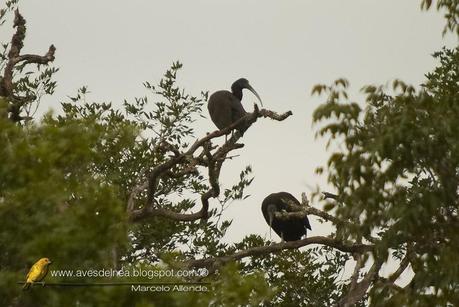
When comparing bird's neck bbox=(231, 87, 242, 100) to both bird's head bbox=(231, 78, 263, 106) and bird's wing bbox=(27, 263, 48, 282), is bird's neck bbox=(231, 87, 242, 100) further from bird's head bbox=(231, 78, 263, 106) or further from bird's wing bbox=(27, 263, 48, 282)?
bird's wing bbox=(27, 263, 48, 282)

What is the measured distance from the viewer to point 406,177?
9.40m

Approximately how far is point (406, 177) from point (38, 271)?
12.7 ft

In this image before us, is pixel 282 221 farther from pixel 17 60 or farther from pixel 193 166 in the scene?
pixel 17 60

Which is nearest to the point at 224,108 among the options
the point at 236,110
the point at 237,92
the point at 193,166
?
the point at 236,110

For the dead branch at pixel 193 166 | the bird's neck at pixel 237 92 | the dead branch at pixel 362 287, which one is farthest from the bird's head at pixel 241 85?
the dead branch at pixel 362 287

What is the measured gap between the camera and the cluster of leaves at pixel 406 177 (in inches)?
349

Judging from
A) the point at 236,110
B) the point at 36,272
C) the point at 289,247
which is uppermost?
the point at 236,110

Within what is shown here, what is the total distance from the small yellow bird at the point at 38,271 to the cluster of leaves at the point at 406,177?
3.20 metres

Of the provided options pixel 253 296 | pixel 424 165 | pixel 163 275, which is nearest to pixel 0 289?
pixel 163 275

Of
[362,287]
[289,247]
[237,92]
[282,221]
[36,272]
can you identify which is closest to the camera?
[36,272]

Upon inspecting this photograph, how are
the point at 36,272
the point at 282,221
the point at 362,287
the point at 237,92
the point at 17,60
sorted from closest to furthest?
the point at 36,272, the point at 362,287, the point at 17,60, the point at 237,92, the point at 282,221

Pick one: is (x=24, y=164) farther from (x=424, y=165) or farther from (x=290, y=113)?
(x=290, y=113)

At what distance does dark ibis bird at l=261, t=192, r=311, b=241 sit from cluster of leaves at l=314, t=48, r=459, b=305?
9.34 m

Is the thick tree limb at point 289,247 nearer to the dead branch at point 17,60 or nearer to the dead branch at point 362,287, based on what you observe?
the dead branch at point 362,287
